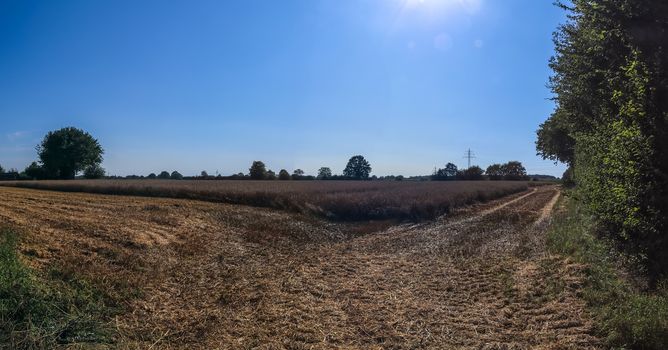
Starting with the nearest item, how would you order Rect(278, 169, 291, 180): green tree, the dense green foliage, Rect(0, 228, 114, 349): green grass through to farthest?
Rect(0, 228, 114, 349): green grass, the dense green foliage, Rect(278, 169, 291, 180): green tree

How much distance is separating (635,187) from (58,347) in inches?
296

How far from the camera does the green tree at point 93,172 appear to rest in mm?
71531

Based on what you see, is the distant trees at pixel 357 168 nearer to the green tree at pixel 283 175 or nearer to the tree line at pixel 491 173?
the tree line at pixel 491 173

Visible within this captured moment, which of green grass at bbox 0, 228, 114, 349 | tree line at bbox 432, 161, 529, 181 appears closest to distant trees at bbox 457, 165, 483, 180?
tree line at bbox 432, 161, 529, 181

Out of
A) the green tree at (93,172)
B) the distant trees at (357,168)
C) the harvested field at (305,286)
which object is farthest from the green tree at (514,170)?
the harvested field at (305,286)

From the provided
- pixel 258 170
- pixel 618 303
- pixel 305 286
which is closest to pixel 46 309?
pixel 305 286

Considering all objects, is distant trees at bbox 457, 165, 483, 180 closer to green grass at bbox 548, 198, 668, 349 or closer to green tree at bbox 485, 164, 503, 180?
green tree at bbox 485, 164, 503, 180

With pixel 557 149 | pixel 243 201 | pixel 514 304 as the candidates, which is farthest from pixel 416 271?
pixel 557 149

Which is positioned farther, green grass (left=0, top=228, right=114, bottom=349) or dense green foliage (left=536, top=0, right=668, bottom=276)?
dense green foliage (left=536, top=0, right=668, bottom=276)

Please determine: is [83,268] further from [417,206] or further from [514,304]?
[417,206]

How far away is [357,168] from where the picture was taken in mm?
118500

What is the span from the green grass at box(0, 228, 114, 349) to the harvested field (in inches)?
12.3

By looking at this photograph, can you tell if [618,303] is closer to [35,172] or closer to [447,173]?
[35,172]

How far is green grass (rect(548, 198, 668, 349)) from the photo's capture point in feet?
16.6
